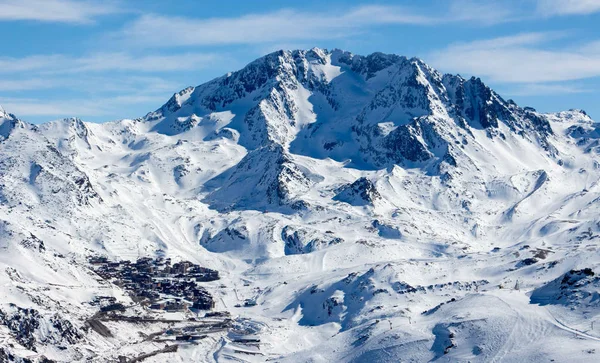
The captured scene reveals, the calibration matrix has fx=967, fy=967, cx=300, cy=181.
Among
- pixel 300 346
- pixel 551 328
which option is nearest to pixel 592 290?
pixel 551 328

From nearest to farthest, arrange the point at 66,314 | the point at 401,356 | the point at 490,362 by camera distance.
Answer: the point at 490,362 < the point at 401,356 < the point at 66,314

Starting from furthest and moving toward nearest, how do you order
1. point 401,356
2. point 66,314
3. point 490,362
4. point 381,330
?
point 66,314 → point 381,330 → point 401,356 → point 490,362

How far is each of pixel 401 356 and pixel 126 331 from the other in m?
60.6

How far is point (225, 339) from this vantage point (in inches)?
7485

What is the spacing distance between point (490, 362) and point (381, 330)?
31.0 metres

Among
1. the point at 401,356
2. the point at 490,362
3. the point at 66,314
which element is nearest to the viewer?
the point at 490,362

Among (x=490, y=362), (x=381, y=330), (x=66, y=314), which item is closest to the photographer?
(x=490, y=362)

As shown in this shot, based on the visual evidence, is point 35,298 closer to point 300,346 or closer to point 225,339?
point 225,339

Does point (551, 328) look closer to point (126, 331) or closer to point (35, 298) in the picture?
point (126, 331)

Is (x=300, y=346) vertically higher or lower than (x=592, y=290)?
lower

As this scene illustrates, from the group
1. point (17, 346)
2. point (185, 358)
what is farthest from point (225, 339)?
point (17, 346)

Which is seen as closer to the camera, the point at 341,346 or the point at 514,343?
the point at 514,343

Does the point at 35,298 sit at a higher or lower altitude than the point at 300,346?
higher

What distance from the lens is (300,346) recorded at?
188000 mm
